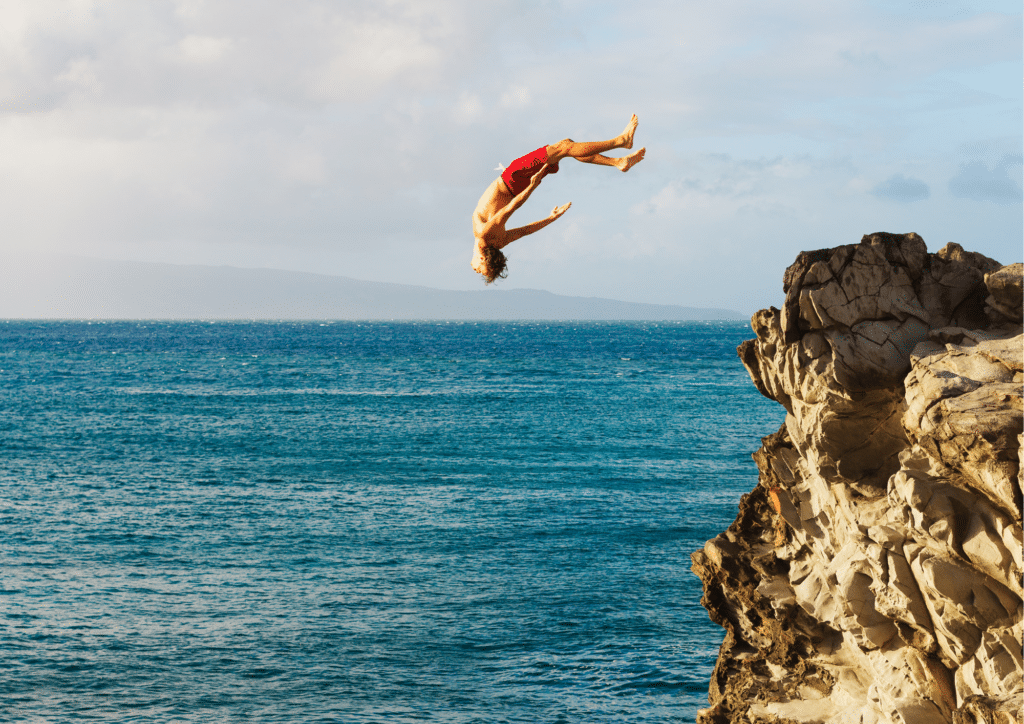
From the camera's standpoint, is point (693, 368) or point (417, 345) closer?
point (693, 368)

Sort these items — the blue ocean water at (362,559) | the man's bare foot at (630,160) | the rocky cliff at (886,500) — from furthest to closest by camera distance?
1. the blue ocean water at (362,559)
2. the man's bare foot at (630,160)
3. the rocky cliff at (886,500)

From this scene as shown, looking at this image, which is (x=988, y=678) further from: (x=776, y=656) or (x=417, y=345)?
(x=417, y=345)

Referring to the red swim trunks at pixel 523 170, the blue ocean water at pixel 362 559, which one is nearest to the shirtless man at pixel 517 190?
the red swim trunks at pixel 523 170

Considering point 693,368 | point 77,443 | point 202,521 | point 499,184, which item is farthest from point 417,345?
point 499,184

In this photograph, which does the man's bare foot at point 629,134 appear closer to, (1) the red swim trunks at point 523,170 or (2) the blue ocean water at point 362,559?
(1) the red swim trunks at point 523,170

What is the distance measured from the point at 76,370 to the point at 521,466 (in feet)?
240

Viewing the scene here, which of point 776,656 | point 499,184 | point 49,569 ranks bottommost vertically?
point 49,569

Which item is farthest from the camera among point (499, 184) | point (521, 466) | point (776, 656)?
point (521, 466)

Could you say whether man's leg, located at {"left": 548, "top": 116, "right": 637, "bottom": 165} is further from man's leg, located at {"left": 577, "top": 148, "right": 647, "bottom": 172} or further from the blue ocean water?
the blue ocean water

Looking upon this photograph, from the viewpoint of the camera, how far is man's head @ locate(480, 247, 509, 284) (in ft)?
34.0

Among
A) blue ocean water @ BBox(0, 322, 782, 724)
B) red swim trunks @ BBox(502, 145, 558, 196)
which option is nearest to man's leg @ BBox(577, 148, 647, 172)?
red swim trunks @ BBox(502, 145, 558, 196)

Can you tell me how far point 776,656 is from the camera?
13.4m

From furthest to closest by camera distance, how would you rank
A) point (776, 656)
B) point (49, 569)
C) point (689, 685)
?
point (49, 569) → point (689, 685) → point (776, 656)

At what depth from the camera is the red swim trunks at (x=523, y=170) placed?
10.2m
